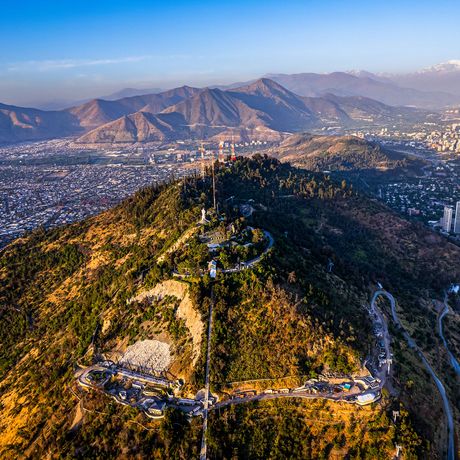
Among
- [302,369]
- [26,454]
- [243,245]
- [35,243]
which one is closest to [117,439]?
[26,454]

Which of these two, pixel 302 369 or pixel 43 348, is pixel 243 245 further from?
pixel 43 348

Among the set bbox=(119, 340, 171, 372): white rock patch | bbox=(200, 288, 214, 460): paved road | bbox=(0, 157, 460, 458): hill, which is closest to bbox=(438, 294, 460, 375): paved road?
bbox=(0, 157, 460, 458): hill

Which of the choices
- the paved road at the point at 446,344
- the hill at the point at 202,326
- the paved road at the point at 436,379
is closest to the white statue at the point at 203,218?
the hill at the point at 202,326

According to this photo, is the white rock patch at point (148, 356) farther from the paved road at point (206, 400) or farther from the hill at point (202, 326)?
the paved road at point (206, 400)

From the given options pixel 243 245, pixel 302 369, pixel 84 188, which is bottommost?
pixel 84 188

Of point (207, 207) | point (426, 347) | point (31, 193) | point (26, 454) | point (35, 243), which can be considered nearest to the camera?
point (26, 454)

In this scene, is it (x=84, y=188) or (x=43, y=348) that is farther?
(x=84, y=188)
